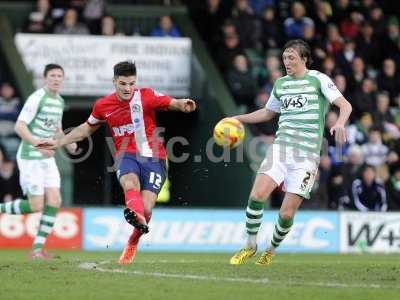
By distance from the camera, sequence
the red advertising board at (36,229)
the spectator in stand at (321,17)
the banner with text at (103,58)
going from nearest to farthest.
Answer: the red advertising board at (36,229), the banner with text at (103,58), the spectator in stand at (321,17)

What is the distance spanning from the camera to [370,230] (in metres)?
20.1

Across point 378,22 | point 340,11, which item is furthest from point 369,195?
point 340,11

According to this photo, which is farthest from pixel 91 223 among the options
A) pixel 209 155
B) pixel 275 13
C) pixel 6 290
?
pixel 6 290

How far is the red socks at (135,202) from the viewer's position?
11836 millimetres

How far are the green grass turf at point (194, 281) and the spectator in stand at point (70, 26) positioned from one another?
32.9 ft

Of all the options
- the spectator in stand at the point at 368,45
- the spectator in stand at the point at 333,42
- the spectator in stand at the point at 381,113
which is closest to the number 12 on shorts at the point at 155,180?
the spectator in stand at the point at 381,113

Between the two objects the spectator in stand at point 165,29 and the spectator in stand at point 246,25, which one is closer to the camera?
the spectator in stand at point 165,29

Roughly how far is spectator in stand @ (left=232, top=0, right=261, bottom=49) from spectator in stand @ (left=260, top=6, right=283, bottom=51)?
0.14 meters

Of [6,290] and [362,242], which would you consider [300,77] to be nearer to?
[6,290]

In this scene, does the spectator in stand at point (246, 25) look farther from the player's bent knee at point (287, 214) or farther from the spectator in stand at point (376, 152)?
the player's bent knee at point (287, 214)

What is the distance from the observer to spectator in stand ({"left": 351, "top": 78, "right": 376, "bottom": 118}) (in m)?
22.3

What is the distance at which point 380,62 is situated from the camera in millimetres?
24438

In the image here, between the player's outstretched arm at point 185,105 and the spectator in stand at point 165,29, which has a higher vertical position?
the spectator in stand at point 165,29

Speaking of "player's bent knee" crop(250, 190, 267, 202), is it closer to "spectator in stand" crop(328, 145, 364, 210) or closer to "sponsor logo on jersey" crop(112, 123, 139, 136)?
"sponsor logo on jersey" crop(112, 123, 139, 136)
